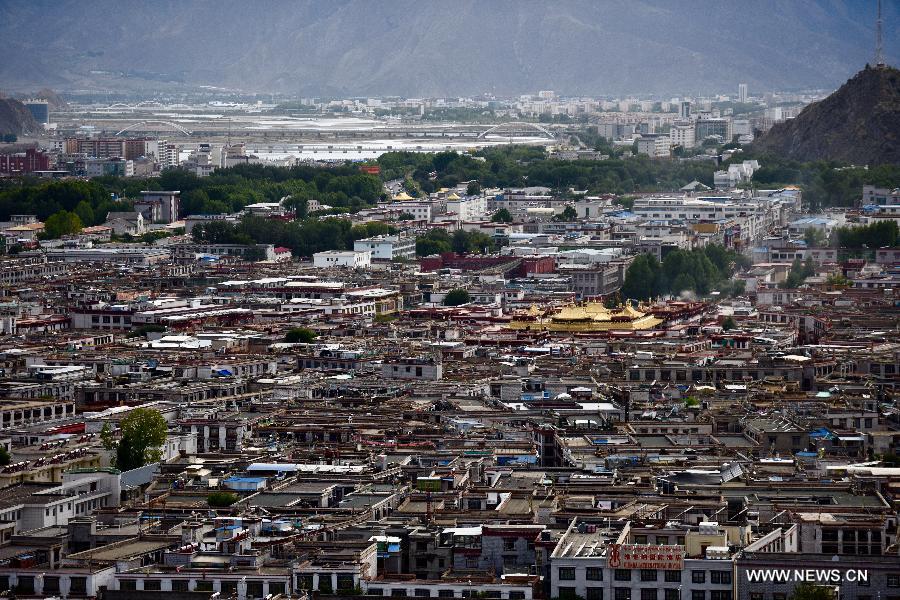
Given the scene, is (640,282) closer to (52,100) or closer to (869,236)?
(869,236)

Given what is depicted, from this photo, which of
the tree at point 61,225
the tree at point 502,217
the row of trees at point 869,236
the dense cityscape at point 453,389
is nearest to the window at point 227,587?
the dense cityscape at point 453,389

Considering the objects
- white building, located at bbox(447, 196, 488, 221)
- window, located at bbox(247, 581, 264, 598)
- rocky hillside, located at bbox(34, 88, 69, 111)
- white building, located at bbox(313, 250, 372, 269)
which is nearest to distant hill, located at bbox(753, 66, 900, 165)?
white building, located at bbox(447, 196, 488, 221)

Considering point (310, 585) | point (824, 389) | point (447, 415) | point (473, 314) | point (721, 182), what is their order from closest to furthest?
point (310, 585) → point (447, 415) → point (824, 389) → point (473, 314) → point (721, 182)

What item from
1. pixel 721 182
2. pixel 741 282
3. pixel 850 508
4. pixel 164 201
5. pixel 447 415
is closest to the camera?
pixel 850 508

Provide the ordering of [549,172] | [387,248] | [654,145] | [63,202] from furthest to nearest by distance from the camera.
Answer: [654,145] → [549,172] → [63,202] → [387,248]

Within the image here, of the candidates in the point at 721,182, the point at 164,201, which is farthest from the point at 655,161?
the point at 164,201

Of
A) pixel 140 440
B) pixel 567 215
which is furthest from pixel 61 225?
pixel 140 440

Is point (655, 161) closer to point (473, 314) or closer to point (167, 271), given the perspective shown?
point (167, 271)
